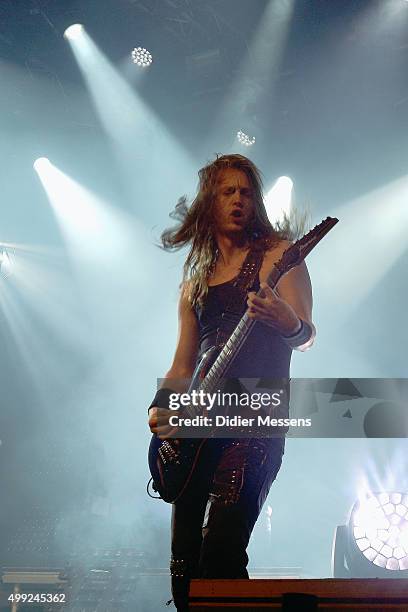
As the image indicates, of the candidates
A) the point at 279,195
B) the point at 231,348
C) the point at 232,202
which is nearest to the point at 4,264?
the point at 279,195

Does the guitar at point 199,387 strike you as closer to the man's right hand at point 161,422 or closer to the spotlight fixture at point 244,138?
the man's right hand at point 161,422

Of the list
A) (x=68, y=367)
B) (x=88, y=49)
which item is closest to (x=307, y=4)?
(x=88, y=49)

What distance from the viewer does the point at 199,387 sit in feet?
8.52

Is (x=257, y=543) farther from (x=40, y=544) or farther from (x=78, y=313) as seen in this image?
(x=78, y=313)

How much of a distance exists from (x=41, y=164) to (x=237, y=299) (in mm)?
6715

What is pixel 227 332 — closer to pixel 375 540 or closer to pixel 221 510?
pixel 221 510

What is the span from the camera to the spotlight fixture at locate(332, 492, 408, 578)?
3.40m

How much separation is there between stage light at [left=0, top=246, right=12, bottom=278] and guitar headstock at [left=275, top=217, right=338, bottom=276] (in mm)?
7016

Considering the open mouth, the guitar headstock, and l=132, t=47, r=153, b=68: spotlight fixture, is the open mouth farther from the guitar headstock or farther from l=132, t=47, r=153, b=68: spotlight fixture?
l=132, t=47, r=153, b=68: spotlight fixture

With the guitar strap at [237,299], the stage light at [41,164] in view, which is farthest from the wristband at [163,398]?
the stage light at [41,164]

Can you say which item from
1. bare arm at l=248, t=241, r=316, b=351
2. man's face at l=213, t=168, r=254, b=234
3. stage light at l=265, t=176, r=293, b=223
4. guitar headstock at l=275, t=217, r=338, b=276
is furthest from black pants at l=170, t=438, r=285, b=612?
stage light at l=265, t=176, r=293, b=223

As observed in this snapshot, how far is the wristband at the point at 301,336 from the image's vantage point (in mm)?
2430

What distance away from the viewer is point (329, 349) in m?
7.95

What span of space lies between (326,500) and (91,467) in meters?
2.91
